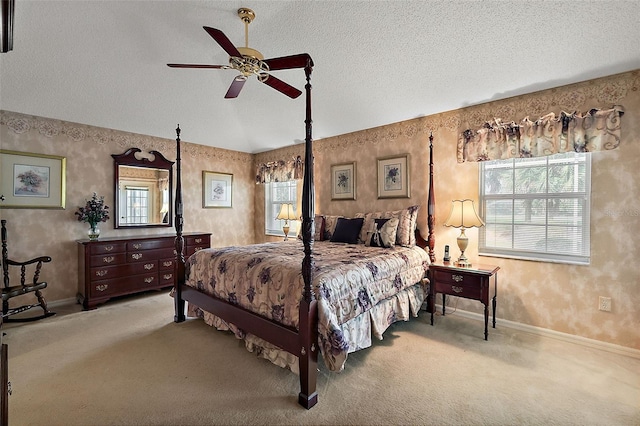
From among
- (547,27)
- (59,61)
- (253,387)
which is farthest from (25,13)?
(547,27)

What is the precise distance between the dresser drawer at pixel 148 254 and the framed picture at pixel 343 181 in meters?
2.65

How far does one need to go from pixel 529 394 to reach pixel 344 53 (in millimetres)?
3298

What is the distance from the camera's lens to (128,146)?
14.6 feet

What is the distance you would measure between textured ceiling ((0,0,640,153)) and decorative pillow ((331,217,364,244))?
4.77ft

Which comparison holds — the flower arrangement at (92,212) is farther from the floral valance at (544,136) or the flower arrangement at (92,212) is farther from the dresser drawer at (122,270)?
the floral valance at (544,136)

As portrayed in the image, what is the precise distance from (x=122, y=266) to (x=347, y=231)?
306cm

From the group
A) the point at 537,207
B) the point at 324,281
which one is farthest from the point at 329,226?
the point at 537,207

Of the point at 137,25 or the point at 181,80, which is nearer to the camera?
the point at 137,25

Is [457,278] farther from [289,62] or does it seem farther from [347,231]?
[289,62]

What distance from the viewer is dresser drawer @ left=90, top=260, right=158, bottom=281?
3736 mm

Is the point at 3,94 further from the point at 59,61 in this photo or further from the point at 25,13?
the point at 25,13

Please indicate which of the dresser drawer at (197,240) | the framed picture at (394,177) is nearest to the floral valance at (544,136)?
the framed picture at (394,177)

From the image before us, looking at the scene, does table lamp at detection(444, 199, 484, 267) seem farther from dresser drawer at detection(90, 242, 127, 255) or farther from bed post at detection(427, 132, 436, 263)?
dresser drawer at detection(90, 242, 127, 255)

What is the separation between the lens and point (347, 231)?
3850 mm
